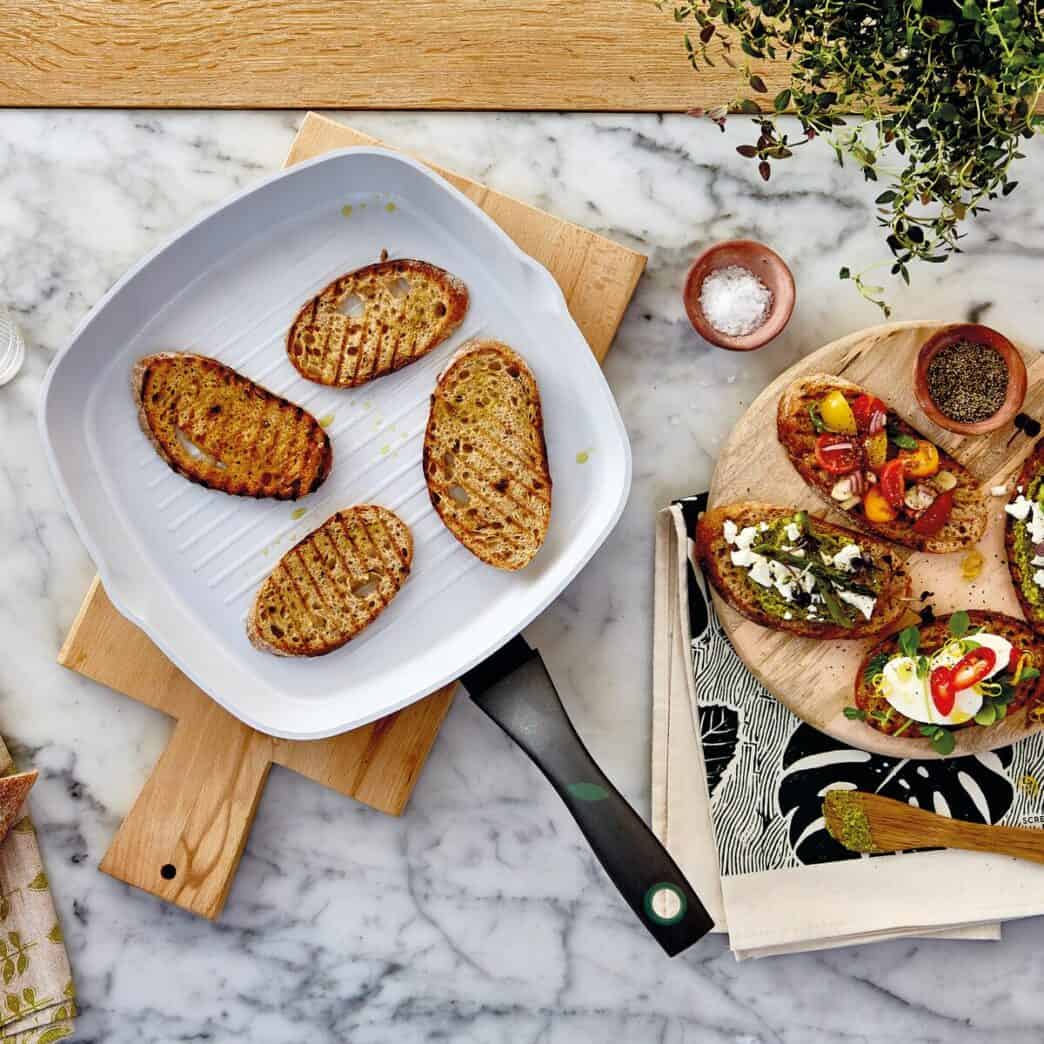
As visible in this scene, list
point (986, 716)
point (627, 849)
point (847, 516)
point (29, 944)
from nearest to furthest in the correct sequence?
point (627, 849) < point (986, 716) < point (847, 516) < point (29, 944)

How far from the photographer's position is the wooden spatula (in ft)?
9.45

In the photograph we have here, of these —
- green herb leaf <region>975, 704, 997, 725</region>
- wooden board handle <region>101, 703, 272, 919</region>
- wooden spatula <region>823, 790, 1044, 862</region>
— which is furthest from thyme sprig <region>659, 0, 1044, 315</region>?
wooden board handle <region>101, 703, 272, 919</region>

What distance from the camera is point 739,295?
2850mm

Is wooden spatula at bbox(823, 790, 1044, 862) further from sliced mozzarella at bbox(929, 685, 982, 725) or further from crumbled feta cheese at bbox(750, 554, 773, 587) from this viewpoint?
crumbled feta cheese at bbox(750, 554, 773, 587)

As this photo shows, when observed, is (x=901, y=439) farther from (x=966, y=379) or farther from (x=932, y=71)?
(x=932, y=71)

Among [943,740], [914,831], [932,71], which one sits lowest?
[914,831]

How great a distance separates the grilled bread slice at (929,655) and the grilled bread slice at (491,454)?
0.89m

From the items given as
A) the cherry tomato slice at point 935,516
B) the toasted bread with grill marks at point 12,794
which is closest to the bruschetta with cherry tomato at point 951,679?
the cherry tomato slice at point 935,516

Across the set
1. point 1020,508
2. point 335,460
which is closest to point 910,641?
point 1020,508

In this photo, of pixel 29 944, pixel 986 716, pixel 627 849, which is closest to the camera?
pixel 627 849

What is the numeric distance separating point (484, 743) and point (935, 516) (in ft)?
4.25

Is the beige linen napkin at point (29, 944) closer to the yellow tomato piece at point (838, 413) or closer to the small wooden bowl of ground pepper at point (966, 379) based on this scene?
the yellow tomato piece at point (838, 413)

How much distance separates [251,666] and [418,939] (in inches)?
35.1

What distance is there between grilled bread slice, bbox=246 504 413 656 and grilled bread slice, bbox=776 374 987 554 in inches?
39.1
